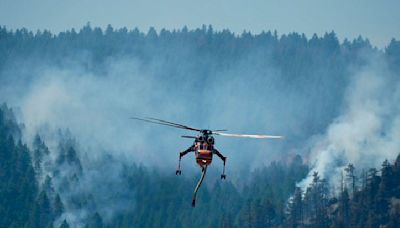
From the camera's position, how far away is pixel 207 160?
6925cm

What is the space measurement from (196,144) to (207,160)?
168 cm

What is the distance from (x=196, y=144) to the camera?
70500mm
